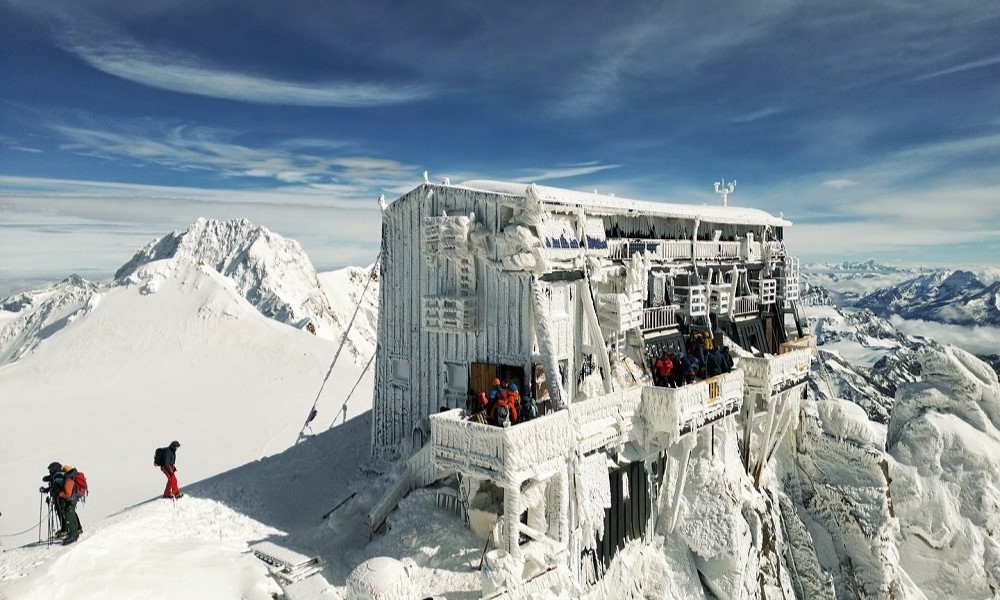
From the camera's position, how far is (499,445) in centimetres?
1440

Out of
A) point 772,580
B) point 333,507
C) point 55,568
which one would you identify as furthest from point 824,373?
point 55,568

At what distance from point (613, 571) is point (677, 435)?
4552mm

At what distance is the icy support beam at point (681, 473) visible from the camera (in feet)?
66.2

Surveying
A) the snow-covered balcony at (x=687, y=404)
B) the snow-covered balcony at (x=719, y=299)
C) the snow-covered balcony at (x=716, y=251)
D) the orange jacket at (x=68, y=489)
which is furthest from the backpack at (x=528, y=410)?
the snow-covered balcony at (x=719, y=299)

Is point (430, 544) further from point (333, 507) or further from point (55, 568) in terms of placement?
point (55, 568)

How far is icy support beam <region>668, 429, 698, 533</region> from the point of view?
20188 millimetres

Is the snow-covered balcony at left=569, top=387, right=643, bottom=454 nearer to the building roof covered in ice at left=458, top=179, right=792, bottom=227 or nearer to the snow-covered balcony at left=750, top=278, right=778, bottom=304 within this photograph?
the building roof covered in ice at left=458, top=179, right=792, bottom=227

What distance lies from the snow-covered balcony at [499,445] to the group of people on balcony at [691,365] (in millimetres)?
5670

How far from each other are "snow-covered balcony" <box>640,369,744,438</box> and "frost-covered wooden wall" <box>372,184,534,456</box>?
4114 mm

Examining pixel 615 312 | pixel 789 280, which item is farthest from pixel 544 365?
pixel 789 280

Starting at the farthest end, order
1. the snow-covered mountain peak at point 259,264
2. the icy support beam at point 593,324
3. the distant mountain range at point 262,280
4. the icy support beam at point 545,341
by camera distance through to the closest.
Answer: the snow-covered mountain peak at point 259,264, the distant mountain range at point 262,280, the icy support beam at point 593,324, the icy support beam at point 545,341

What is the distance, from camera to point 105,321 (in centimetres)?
4322

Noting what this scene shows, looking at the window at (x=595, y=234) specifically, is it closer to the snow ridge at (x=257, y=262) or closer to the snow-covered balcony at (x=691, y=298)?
the snow-covered balcony at (x=691, y=298)

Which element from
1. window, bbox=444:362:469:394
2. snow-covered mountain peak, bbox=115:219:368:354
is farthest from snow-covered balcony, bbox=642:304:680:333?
snow-covered mountain peak, bbox=115:219:368:354
